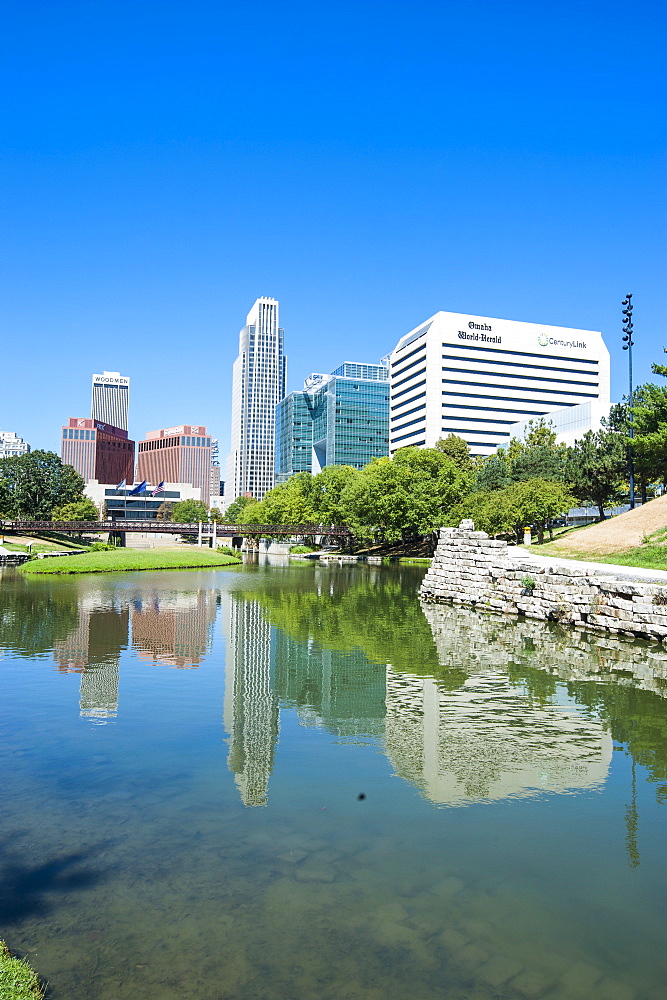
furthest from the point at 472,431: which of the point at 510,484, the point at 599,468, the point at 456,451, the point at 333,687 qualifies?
the point at 333,687

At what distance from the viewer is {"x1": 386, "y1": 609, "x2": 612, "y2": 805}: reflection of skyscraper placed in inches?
457

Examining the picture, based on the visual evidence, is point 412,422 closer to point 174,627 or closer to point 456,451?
point 456,451

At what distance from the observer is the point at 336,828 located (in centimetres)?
967

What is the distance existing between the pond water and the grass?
193mm

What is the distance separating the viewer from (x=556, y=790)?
11.3 metres

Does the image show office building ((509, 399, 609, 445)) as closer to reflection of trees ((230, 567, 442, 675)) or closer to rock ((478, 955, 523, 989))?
reflection of trees ((230, 567, 442, 675))

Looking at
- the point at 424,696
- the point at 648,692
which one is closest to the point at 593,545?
the point at 648,692

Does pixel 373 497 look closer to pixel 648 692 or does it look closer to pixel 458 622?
pixel 458 622

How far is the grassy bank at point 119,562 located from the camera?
200ft

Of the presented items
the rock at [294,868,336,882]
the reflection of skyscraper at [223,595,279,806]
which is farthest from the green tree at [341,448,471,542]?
the rock at [294,868,336,882]

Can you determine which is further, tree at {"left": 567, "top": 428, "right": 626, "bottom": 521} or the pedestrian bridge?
the pedestrian bridge

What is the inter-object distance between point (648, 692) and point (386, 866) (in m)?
11.9

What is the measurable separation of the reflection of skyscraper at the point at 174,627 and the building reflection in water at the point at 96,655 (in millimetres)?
833

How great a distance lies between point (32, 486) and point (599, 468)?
8110 cm
